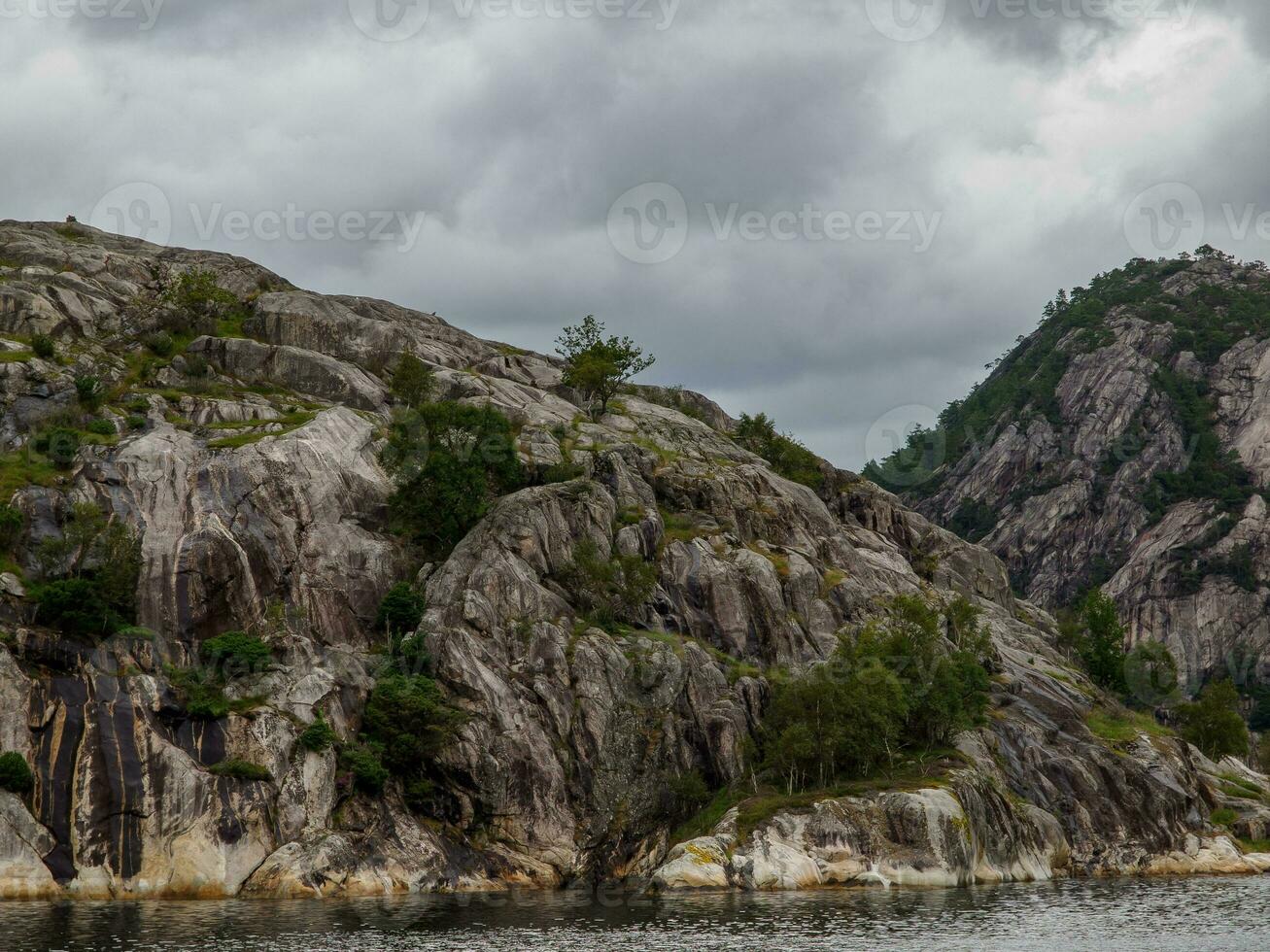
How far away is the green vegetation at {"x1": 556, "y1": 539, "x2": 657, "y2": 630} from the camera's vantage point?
4500 inches

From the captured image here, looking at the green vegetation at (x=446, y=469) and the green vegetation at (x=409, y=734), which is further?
the green vegetation at (x=446, y=469)

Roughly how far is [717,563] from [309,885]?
5804cm

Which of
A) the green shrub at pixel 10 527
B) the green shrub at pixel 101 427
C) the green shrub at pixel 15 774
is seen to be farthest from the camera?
the green shrub at pixel 101 427

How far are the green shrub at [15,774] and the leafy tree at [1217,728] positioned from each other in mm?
142968

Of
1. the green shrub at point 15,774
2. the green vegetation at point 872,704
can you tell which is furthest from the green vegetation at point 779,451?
the green shrub at point 15,774

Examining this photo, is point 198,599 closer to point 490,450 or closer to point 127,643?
point 127,643

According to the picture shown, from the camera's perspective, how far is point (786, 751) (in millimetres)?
101625

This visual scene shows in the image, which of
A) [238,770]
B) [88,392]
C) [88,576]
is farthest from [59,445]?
[238,770]

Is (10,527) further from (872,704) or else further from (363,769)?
(872,704)

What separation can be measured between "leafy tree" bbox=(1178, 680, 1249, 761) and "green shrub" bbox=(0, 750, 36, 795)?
143 metres

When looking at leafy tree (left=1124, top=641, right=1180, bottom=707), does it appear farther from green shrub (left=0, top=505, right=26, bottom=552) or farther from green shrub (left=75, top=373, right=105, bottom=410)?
green shrub (left=0, top=505, right=26, bottom=552)

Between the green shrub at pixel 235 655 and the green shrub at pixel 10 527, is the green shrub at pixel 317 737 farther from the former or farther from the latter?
the green shrub at pixel 10 527

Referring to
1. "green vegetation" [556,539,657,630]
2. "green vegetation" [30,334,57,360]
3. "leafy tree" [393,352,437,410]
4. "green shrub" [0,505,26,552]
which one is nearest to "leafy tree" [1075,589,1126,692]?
"green vegetation" [556,539,657,630]

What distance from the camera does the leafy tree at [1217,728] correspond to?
15712cm
